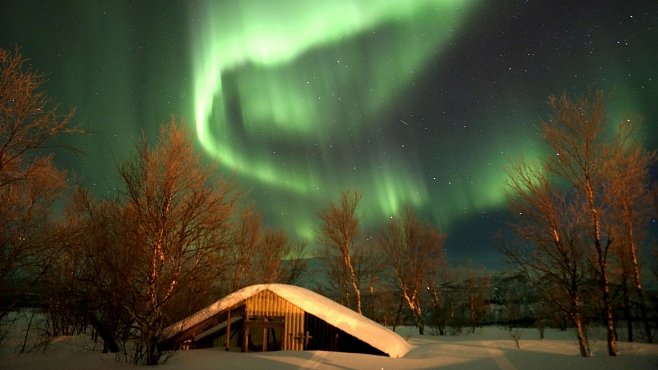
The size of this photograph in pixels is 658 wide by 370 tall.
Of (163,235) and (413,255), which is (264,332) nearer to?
(163,235)

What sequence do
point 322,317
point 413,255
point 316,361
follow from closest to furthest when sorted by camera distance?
point 316,361 → point 322,317 → point 413,255

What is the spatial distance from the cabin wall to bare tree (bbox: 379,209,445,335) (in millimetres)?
21051

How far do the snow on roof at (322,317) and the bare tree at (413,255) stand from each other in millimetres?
20095

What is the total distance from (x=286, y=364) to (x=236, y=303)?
570cm

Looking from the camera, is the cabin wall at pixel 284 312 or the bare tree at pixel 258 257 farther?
the bare tree at pixel 258 257

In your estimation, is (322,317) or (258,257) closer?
(322,317)

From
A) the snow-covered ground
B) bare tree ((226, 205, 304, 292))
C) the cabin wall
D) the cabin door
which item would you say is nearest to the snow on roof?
the cabin wall

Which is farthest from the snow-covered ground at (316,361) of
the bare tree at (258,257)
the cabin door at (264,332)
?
the bare tree at (258,257)

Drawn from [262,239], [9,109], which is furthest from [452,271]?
[9,109]

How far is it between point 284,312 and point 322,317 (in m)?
2.10

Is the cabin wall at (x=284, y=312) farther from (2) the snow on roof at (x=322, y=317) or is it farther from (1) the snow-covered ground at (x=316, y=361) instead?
(1) the snow-covered ground at (x=316, y=361)

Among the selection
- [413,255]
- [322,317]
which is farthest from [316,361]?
[413,255]

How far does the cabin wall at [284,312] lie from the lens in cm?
2019

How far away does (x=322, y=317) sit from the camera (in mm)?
19938
